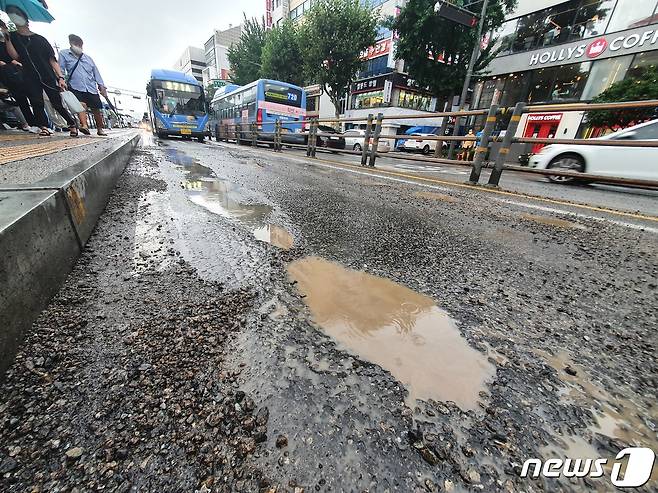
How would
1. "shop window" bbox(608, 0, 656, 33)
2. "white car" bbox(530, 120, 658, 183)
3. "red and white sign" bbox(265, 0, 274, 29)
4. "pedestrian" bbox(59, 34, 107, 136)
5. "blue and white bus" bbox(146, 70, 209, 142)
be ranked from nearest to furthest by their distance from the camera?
1. "white car" bbox(530, 120, 658, 183)
2. "pedestrian" bbox(59, 34, 107, 136)
3. "shop window" bbox(608, 0, 656, 33)
4. "blue and white bus" bbox(146, 70, 209, 142)
5. "red and white sign" bbox(265, 0, 274, 29)

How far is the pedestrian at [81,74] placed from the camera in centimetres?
575

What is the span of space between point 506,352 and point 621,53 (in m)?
20.6

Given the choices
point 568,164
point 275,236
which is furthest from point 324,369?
point 568,164

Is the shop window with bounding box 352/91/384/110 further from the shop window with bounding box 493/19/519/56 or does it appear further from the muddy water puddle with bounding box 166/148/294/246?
the muddy water puddle with bounding box 166/148/294/246

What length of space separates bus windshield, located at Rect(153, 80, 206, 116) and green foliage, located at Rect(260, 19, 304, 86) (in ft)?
33.5

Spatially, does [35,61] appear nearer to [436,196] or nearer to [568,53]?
[436,196]

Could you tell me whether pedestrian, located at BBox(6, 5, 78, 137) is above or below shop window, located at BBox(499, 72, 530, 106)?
below

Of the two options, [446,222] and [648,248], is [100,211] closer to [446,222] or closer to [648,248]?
[446,222]

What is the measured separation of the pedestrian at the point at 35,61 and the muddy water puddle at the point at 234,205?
4.13m

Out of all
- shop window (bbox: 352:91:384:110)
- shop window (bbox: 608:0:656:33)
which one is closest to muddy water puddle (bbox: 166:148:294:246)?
shop window (bbox: 608:0:656:33)

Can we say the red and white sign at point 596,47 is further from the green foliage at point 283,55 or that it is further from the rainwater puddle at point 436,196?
the rainwater puddle at point 436,196

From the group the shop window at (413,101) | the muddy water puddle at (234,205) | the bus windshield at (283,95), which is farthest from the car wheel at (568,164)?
the shop window at (413,101)

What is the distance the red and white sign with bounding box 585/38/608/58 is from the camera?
548 inches

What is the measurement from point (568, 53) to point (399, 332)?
70.2 ft
